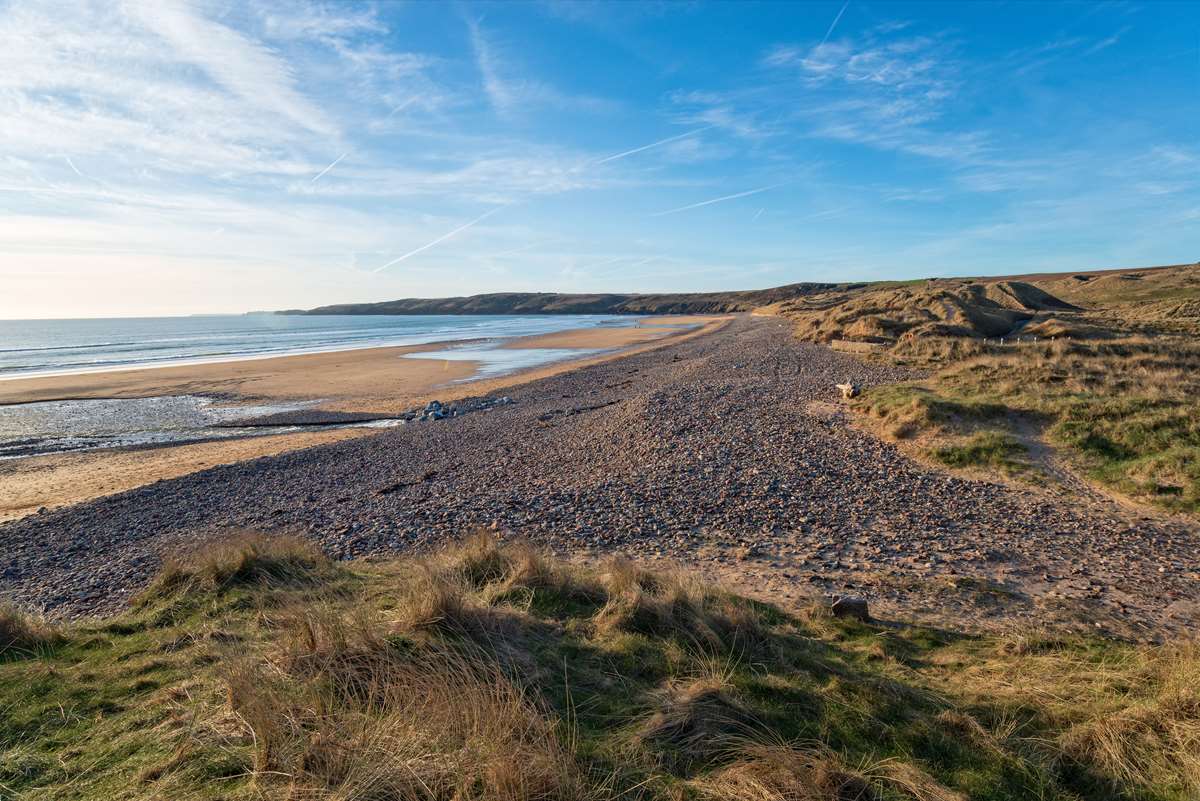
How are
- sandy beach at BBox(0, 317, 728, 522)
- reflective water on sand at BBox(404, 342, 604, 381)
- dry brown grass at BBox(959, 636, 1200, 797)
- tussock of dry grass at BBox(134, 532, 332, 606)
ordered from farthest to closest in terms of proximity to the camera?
reflective water on sand at BBox(404, 342, 604, 381) → sandy beach at BBox(0, 317, 728, 522) → tussock of dry grass at BBox(134, 532, 332, 606) → dry brown grass at BBox(959, 636, 1200, 797)

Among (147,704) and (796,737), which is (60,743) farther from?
(796,737)

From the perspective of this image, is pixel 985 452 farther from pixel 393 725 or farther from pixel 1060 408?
pixel 393 725

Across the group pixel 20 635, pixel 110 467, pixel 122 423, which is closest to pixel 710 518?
pixel 20 635

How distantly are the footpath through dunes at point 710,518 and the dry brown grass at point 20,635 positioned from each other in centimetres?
284

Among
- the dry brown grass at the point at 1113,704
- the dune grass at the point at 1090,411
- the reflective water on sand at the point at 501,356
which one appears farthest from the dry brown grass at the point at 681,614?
the reflective water on sand at the point at 501,356

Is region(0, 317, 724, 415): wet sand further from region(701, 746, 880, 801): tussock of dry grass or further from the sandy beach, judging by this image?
region(701, 746, 880, 801): tussock of dry grass

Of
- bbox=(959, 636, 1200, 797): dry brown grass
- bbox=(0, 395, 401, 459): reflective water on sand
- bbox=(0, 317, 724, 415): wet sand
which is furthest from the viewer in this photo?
bbox=(0, 317, 724, 415): wet sand

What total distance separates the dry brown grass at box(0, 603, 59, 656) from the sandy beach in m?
10.5

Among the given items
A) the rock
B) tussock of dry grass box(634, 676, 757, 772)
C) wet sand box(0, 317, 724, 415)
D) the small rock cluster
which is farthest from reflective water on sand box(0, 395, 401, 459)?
tussock of dry grass box(634, 676, 757, 772)

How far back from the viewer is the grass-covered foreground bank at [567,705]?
3316 millimetres

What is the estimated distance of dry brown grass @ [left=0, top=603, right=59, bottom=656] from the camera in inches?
204

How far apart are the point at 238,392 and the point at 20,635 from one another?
100ft

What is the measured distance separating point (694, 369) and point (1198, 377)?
16.9 meters

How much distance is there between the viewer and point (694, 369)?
1102 inches
